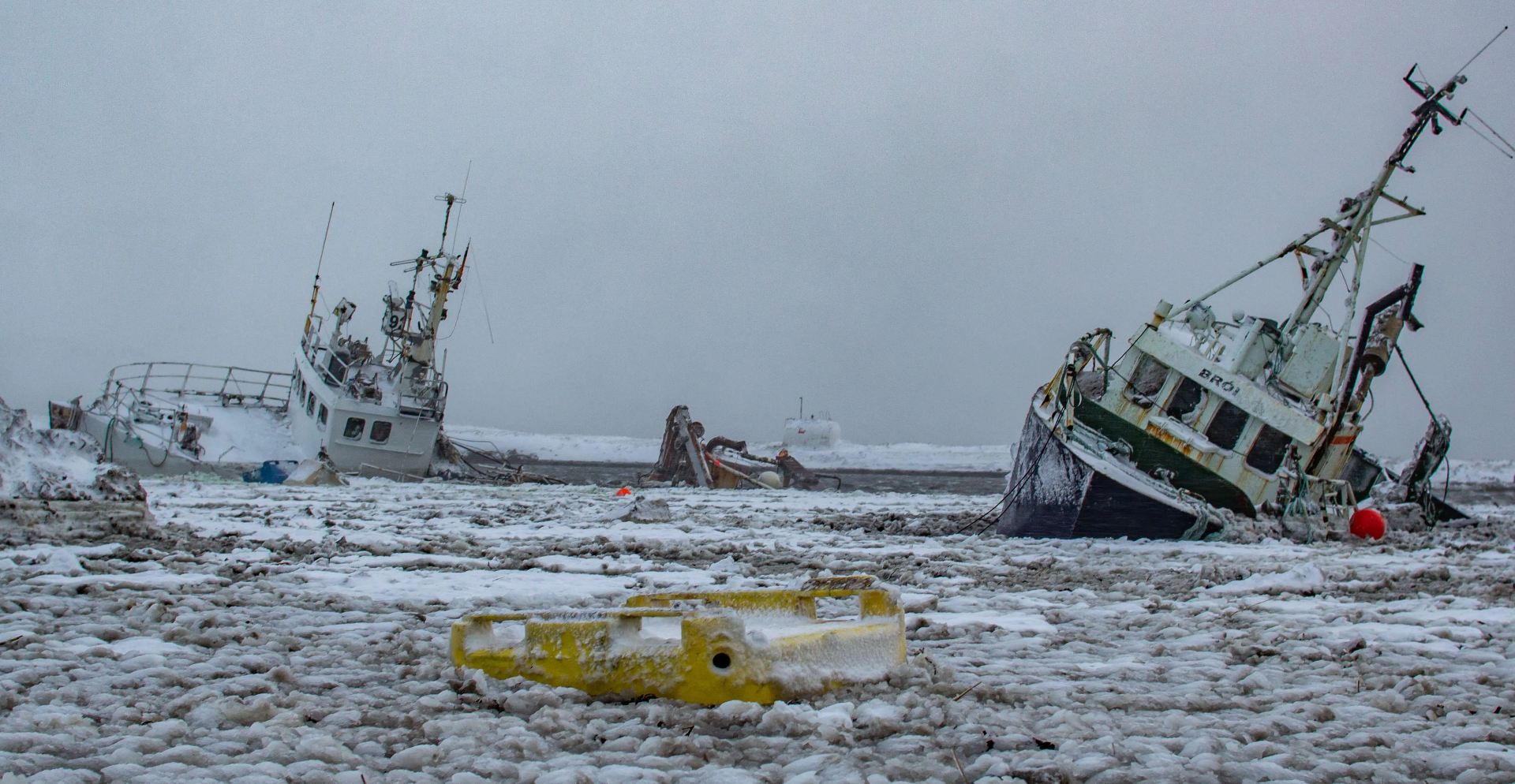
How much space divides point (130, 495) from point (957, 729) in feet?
20.2

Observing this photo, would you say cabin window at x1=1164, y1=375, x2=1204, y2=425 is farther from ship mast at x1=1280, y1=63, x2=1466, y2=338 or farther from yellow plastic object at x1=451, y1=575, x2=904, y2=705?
yellow plastic object at x1=451, y1=575, x2=904, y2=705

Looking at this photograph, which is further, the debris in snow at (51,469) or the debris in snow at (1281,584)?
the debris in snow at (51,469)

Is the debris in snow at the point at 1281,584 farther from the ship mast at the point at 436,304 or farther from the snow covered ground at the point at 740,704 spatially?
the ship mast at the point at 436,304

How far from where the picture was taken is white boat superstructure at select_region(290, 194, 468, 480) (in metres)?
18.5

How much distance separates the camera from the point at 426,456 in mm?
19547

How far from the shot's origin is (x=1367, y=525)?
32.9 ft

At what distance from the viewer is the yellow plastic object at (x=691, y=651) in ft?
7.40

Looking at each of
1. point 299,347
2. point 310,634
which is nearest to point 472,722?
point 310,634

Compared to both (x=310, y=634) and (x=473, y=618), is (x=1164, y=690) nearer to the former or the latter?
(x=473, y=618)

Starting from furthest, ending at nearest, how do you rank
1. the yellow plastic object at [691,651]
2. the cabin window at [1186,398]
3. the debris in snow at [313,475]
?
the debris in snow at [313,475] → the cabin window at [1186,398] → the yellow plastic object at [691,651]

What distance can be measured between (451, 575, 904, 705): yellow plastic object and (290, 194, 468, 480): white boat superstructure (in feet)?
57.2

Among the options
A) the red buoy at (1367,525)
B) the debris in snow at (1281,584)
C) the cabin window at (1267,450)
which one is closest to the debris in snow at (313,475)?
the debris in snow at (1281,584)

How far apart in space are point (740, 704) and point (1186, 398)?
9.87m

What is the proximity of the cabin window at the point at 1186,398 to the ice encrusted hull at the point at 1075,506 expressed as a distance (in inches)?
70.1
